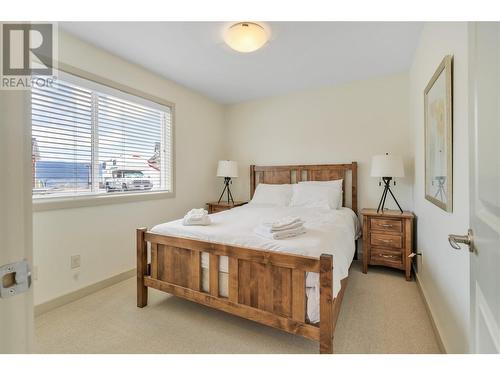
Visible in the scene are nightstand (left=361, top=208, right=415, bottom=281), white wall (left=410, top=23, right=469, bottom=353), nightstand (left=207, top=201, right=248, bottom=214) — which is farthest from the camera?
nightstand (left=207, top=201, right=248, bottom=214)

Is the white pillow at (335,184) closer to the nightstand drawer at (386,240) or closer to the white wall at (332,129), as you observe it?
the white wall at (332,129)

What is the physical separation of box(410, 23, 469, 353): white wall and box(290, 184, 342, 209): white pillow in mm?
1013

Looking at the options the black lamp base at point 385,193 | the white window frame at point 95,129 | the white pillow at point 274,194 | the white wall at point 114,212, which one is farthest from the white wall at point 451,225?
the white wall at point 114,212

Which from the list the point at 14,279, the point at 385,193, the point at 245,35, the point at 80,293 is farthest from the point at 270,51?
the point at 80,293

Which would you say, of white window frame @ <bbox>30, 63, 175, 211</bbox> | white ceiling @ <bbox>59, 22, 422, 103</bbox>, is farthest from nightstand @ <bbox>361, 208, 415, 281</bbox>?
white window frame @ <bbox>30, 63, 175, 211</bbox>

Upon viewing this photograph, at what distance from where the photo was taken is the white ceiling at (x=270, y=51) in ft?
6.86

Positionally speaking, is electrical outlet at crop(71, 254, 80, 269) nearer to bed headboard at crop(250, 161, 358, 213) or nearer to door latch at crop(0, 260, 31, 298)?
door latch at crop(0, 260, 31, 298)

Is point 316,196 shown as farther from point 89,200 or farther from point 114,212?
point 89,200

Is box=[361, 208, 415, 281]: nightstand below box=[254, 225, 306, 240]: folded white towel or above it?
below

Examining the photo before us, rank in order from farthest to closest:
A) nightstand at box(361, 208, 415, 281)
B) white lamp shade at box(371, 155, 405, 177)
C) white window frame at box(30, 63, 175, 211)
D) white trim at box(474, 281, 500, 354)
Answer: white lamp shade at box(371, 155, 405, 177), nightstand at box(361, 208, 415, 281), white window frame at box(30, 63, 175, 211), white trim at box(474, 281, 500, 354)

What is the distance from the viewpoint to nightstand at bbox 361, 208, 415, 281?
2574 millimetres
